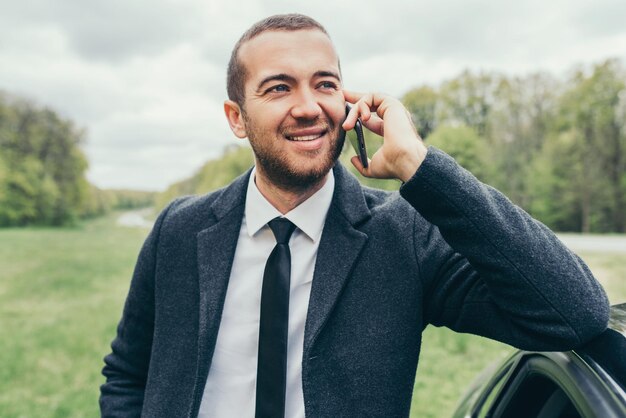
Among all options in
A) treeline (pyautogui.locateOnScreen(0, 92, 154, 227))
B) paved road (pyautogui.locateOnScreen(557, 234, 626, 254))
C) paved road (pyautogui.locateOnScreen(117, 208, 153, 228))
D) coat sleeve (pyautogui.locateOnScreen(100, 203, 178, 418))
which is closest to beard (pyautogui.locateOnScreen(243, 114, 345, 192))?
coat sleeve (pyautogui.locateOnScreen(100, 203, 178, 418))

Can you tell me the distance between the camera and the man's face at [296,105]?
184 cm

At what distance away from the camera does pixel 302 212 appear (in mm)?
1941

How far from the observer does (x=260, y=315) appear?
1.78 metres

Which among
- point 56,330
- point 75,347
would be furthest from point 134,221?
point 75,347

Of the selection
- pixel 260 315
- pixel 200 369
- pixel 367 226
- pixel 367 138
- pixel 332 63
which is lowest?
pixel 200 369

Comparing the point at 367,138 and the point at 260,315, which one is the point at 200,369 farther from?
the point at 367,138

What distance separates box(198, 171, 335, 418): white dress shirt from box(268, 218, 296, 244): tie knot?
0.02 meters

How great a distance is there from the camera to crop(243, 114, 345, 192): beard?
1.85m

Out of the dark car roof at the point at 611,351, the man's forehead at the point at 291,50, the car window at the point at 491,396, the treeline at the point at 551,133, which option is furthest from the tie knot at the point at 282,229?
the treeline at the point at 551,133

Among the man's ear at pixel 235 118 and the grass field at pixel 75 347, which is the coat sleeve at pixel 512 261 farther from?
the grass field at pixel 75 347

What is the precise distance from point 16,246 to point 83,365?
19.8 metres

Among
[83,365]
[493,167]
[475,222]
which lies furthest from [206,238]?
[493,167]

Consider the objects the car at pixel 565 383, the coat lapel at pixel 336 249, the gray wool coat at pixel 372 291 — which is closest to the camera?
the car at pixel 565 383

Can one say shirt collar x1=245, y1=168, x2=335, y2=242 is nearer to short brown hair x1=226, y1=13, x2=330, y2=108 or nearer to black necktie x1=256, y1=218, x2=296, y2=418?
black necktie x1=256, y1=218, x2=296, y2=418
